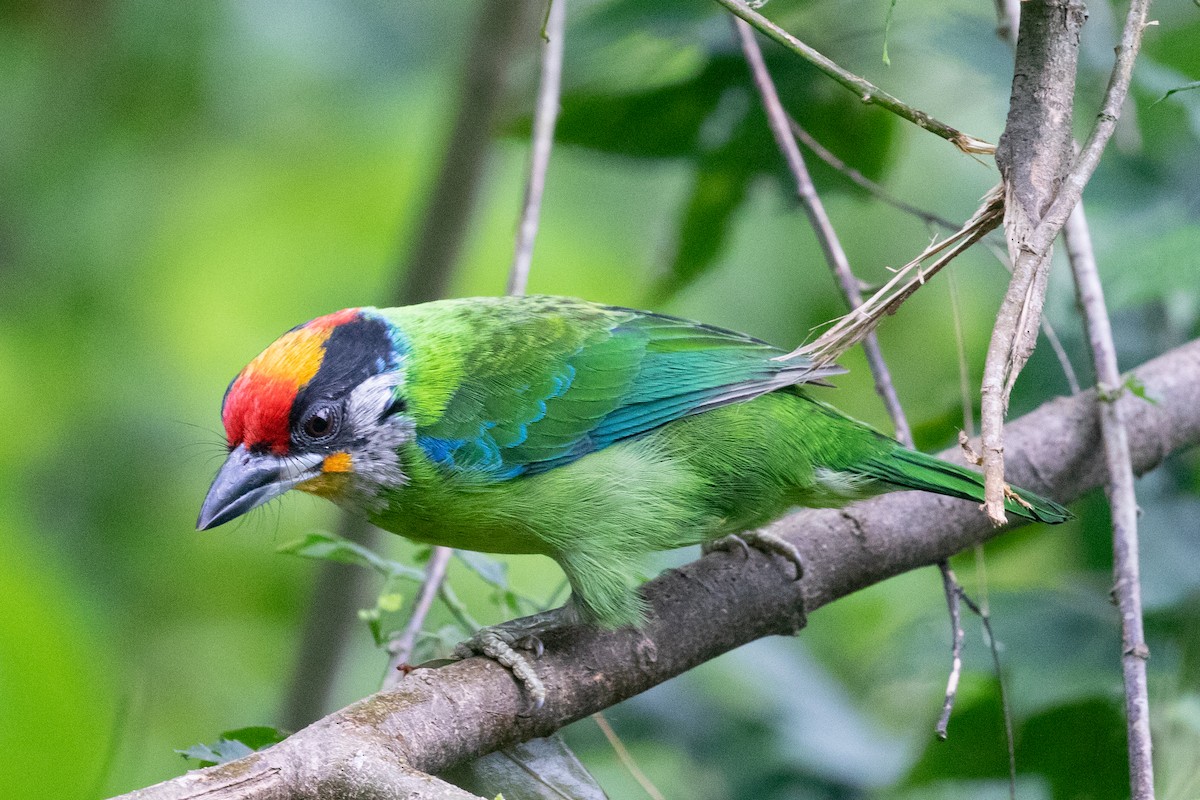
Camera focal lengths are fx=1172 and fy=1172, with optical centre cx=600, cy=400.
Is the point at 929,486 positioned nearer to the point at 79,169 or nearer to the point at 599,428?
the point at 599,428

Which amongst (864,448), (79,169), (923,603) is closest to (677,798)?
(923,603)

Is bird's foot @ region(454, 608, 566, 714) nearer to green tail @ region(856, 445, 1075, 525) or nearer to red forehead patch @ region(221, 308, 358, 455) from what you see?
red forehead patch @ region(221, 308, 358, 455)

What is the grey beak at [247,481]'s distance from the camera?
2586 mm

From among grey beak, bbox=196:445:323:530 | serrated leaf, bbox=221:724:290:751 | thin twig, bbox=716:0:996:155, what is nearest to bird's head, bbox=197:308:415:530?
grey beak, bbox=196:445:323:530

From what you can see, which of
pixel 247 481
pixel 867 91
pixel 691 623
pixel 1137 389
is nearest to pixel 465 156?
pixel 247 481

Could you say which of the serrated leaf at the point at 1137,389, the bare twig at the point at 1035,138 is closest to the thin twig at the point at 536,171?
the bare twig at the point at 1035,138

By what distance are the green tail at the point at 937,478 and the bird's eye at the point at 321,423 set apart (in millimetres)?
1247

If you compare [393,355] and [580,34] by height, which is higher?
[580,34]

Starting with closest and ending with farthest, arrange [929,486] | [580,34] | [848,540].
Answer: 1. [929,486]
2. [848,540]
3. [580,34]

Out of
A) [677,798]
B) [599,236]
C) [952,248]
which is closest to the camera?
[952,248]

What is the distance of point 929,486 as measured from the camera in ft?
8.79

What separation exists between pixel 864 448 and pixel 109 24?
408 cm

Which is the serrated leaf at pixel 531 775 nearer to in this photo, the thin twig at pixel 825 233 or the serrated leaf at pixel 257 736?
the serrated leaf at pixel 257 736

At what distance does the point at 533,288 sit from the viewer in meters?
5.02
